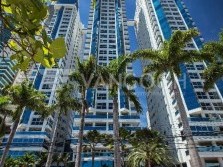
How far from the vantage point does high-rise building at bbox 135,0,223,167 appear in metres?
51.7

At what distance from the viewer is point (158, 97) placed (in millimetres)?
80375

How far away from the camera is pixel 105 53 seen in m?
86.2

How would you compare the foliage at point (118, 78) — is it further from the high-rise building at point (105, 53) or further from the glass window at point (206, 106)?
the glass window at point (206, 106)

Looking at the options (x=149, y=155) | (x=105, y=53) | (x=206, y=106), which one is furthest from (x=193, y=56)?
(x=105, y=53)

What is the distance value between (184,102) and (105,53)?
36.1m

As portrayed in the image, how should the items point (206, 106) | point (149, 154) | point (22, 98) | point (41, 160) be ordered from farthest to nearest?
point (206, 106) → point (41, 160) → point (149, 154) → point (22, 98)

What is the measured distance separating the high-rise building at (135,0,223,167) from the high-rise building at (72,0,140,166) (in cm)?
936

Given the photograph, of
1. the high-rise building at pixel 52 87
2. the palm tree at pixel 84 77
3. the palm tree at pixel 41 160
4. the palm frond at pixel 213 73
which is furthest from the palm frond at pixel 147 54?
the palm tree at pixel 41 160

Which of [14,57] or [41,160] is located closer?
[14,57]

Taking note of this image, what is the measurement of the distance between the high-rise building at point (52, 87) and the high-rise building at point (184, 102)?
2547 centimetres

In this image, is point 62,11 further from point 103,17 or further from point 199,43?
point 199,43

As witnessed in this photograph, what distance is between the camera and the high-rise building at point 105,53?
63.0 meters

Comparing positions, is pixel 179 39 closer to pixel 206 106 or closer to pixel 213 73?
pixel 213 73

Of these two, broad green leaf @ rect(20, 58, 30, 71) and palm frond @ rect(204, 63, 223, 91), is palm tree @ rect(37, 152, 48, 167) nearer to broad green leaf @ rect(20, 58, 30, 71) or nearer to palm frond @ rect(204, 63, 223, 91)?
palm frond @ rect(204, 63, 223, 91)
